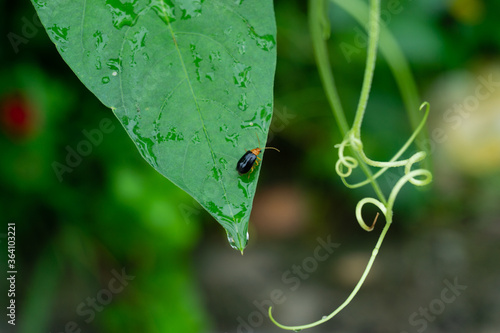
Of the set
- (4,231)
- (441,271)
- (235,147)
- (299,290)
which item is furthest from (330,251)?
(235,147)

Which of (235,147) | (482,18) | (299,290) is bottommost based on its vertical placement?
(299,290)

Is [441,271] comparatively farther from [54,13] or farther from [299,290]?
[54,13]
